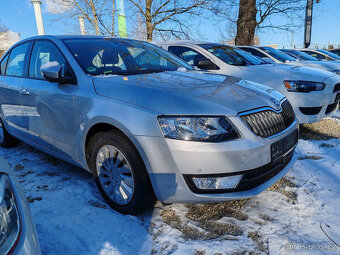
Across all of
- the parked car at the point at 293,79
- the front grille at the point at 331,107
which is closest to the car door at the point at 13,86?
the parked car at the point at 293,79

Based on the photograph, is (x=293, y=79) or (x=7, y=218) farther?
(x=293, y=79)

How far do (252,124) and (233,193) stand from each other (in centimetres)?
51

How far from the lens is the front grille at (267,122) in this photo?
6.14 ft

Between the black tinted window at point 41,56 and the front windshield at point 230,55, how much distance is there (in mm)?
2809

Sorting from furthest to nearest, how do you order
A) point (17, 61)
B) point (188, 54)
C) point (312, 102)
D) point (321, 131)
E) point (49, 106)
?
1. point (188, 54)
2. point (321, 131)
3. point (312, 102)
4. point (17, 61)
5. point (49, 106)

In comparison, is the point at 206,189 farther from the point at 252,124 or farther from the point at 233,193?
the point at 252,124

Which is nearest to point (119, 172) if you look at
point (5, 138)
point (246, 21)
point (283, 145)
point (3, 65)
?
point (283, 145)

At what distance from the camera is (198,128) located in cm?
177

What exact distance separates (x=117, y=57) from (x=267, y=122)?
5.41ft

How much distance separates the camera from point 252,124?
6.14 ft

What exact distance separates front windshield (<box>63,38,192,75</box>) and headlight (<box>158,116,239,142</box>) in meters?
0.96

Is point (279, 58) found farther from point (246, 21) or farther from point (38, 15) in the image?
point (38, 15)

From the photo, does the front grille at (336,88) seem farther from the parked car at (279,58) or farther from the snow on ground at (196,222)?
the parked car at (279,58)

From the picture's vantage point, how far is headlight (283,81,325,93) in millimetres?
3969
